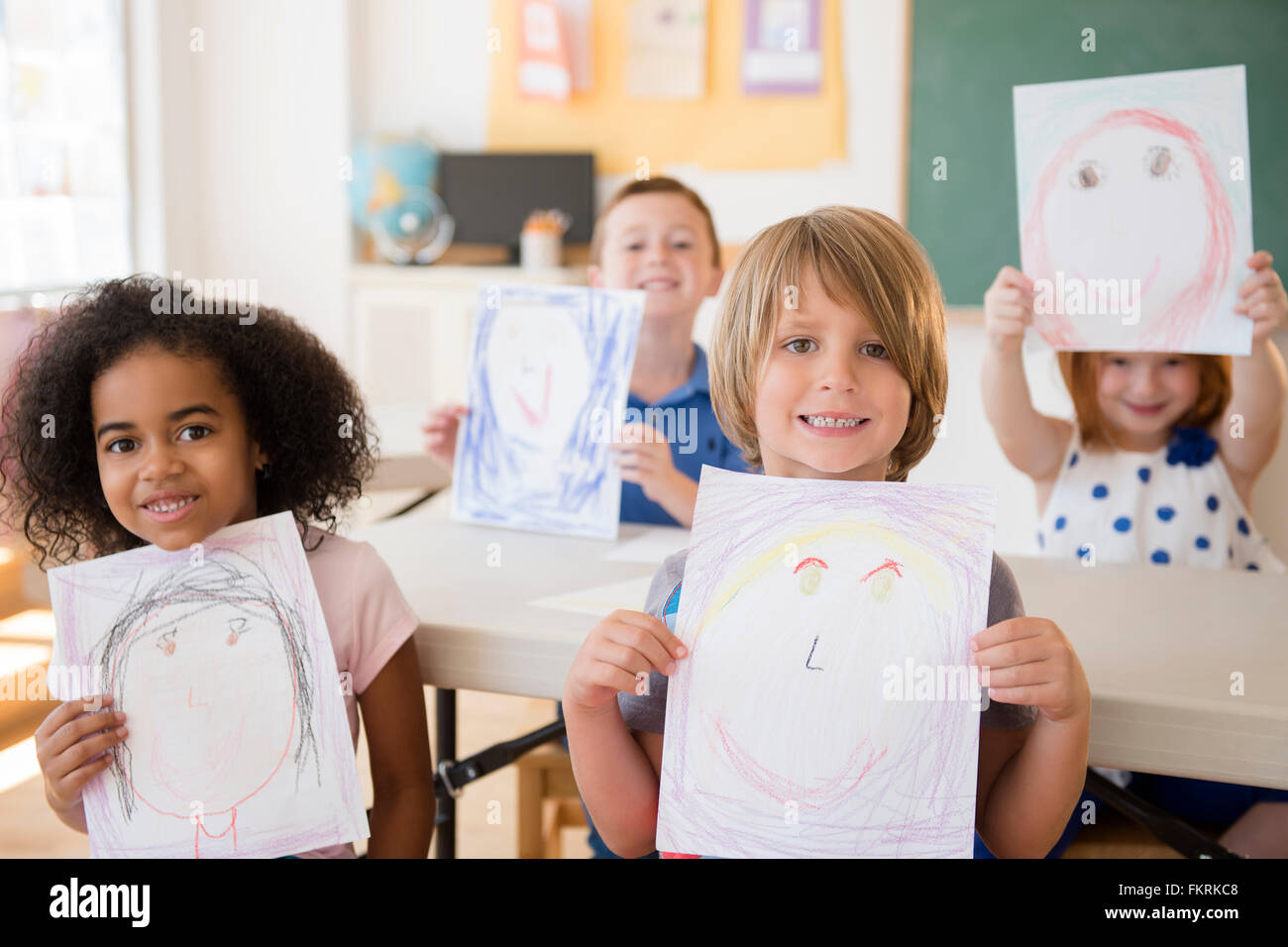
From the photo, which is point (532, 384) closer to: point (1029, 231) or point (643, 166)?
point (1029, 231)

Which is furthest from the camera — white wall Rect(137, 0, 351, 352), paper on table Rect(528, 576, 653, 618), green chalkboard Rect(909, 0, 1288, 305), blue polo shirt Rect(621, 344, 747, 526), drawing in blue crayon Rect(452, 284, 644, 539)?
white wall Rect(137, 0, 351, 352)

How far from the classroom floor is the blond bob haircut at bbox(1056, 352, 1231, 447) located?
0.60m

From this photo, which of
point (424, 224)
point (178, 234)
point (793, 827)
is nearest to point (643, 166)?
point (424, 224)

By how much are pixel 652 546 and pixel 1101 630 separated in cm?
55

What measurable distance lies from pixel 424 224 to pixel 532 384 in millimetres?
3075

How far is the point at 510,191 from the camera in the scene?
434 centimetres

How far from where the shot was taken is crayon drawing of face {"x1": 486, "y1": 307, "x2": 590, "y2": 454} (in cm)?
149

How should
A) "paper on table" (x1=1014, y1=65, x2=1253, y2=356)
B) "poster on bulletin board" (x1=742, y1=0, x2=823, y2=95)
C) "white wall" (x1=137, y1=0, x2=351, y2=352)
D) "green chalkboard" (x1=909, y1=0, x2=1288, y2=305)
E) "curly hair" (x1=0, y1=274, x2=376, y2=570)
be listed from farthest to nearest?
"white wall" (x1=137, y1=0, x2=351, y2=352) < "poster on bulletin board" (x1=742, y1=0, x2=823, y2=95) < "green chalkboard" (x1=909, y1=0, x2=1288, y2=305) < "paper on table" (x1=1014, y1=65, x2=1253, y2=356) < "curly hair" (x1=0, y1=274, x2=376, y2=570)

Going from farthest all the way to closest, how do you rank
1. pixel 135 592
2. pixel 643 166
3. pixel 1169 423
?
pixel 643 166 < pixel 1169 423 < pixel 135 592

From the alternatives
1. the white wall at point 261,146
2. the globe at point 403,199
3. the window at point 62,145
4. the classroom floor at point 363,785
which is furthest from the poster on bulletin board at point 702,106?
the classroom floor at point 363,785

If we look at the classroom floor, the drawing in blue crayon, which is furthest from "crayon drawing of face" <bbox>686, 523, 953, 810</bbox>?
the drawing in blue crayon

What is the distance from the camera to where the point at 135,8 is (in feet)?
14.5

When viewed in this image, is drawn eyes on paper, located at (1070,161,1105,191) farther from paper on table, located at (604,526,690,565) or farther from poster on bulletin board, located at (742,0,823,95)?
poster on bulletin board, located at (742,0,823,95)
